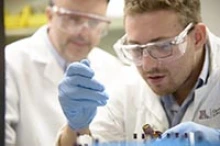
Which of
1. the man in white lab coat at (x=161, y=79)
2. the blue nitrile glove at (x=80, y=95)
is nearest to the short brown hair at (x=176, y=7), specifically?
the man in white lab coat at (x=161, y=79)

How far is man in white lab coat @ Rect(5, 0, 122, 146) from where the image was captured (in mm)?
1300

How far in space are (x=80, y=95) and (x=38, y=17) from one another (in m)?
0.55

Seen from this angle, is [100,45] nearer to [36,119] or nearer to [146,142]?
[36,119]

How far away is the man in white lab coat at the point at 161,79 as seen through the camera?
3.56 feet

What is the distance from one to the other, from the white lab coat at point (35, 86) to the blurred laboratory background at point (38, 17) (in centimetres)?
4

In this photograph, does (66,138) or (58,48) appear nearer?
(66,138)

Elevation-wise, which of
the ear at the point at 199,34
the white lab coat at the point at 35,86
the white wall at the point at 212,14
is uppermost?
the white wall at the point at 212,14

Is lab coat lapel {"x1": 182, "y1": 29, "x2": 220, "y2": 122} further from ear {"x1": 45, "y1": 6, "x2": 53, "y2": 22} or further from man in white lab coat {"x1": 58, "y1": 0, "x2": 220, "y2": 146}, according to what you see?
ear {"x1": 45, "y1": 6, "x2": 53, "y2": 22}

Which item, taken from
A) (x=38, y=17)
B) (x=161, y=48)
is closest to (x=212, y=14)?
(x=161, y=48)

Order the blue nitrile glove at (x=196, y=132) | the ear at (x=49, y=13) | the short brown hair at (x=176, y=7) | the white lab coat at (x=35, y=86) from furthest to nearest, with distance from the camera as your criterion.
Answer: the ear at (x=49, y=13)
the white lab coat at (x=35, y=86)
the short brown hair at (x=176, y=7)
the blue nitrile glove at (x=196, y=132)

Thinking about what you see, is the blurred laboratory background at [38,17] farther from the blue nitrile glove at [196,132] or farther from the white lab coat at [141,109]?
the blue nitrile glove at [196,132]

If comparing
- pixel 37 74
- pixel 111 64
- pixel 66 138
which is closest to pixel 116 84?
pixel 111 64

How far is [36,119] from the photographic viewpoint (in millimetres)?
1332

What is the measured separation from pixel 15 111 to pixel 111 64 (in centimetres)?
32
